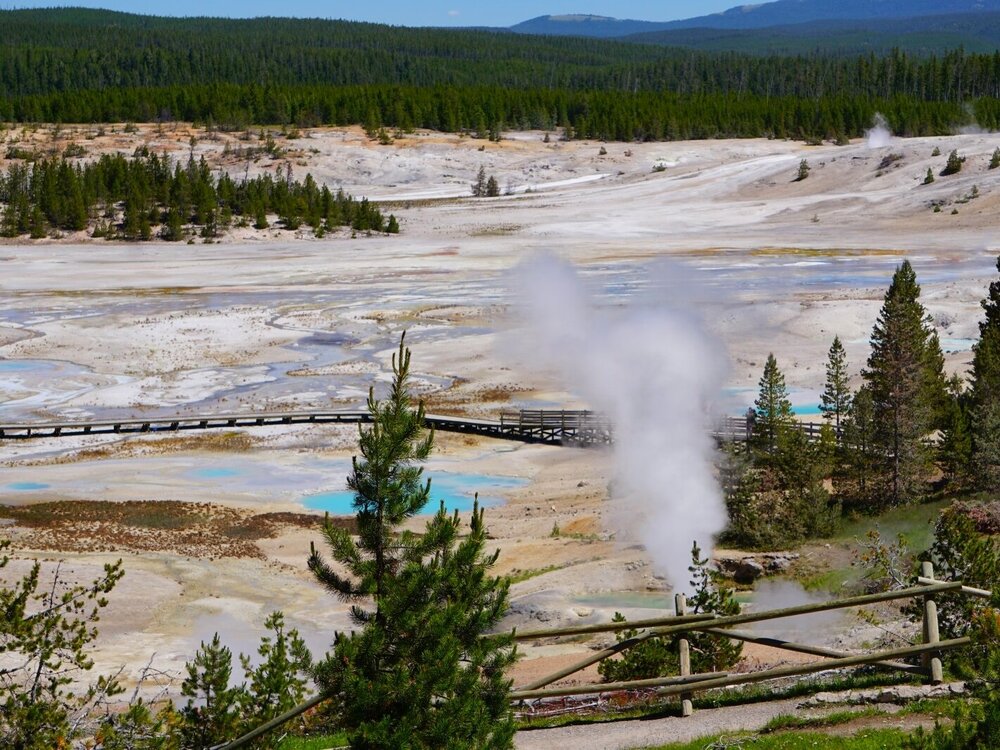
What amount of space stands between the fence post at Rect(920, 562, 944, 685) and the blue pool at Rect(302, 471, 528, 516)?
17726mm

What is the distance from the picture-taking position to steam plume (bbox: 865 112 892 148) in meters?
103

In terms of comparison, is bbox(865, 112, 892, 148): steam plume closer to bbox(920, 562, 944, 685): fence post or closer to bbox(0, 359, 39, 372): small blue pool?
bbox(0, 359, 39, 372): small blue pool

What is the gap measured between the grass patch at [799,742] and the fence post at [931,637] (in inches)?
39.0

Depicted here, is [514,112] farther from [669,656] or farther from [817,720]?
[817,720]

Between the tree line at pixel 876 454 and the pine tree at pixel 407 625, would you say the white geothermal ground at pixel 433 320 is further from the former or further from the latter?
the pine tree at pixel 407 625

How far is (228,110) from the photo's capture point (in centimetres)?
11556

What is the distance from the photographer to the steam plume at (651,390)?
2336 cm

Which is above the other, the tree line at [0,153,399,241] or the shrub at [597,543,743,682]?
the tree line at [0,153,399,241]

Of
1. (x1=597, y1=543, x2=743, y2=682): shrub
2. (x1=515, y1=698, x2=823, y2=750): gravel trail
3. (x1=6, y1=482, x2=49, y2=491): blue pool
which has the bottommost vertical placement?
(x1=6, y1=482, x2=49, y2=491): blue pool

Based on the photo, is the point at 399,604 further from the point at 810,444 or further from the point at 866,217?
the point at 866,217

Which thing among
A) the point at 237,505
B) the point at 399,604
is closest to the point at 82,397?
the point at 237,505

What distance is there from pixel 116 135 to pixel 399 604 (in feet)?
331

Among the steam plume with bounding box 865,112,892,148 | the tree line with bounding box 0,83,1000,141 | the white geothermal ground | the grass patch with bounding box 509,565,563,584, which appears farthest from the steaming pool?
the tree line with bounding box 0,83,1000,141

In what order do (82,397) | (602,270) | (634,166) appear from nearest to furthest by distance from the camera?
(82,397) → (602,270) → (634,166)
